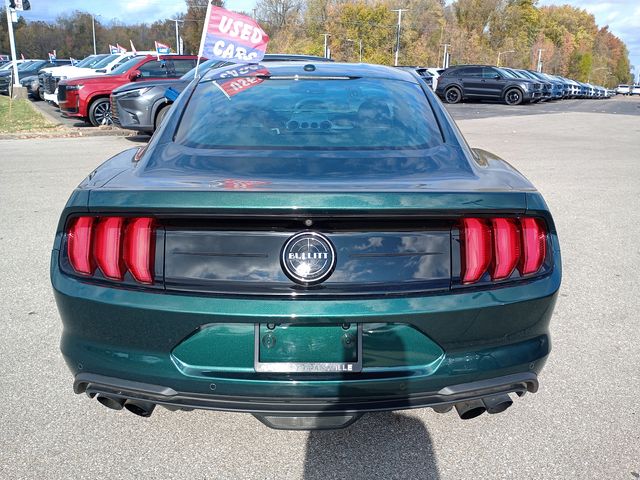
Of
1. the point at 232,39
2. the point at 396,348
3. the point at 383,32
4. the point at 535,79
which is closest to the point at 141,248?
the point at 396,348

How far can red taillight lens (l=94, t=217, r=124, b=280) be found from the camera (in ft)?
6.88

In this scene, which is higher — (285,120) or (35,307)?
(285,120)

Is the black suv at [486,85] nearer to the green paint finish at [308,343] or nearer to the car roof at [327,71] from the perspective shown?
the car roof at [327,71]

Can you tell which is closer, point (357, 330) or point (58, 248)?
point (357, 330)

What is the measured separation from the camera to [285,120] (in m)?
2.96

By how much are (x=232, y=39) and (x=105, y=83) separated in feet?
29.5

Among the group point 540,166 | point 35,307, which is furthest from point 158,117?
point 35,307

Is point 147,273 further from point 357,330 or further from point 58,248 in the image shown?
point 357,330

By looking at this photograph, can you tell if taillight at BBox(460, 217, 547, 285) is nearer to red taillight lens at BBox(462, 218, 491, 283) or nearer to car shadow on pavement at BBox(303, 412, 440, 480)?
red taillight lens at BBox(462, 218, 491, 283)

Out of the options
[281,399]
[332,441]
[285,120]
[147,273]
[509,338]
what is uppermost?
[285,120]

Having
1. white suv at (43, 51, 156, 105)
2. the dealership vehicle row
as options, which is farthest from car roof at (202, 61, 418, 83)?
white suv at (43, 51, 156, 105)

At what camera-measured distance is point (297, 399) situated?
205 cm

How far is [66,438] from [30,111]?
58.5 feet

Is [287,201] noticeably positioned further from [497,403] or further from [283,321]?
[497,403]
